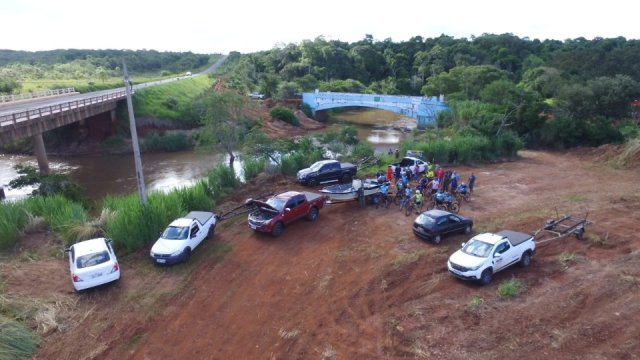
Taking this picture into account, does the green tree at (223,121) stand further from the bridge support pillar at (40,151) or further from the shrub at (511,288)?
the shrub at (511,288)

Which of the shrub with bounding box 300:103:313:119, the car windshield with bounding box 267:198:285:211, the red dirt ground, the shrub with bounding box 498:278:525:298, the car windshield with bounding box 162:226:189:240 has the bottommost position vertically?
the shrub with bounding box 300:103:313:119

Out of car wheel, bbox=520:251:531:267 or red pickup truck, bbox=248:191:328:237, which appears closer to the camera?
car wheel, bbox=520:251:531:267

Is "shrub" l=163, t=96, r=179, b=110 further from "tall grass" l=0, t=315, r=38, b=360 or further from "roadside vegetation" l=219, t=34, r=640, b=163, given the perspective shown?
"tall grass" l=0, t=315, r=38, b=360

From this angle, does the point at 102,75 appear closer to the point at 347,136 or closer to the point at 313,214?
the point at 347,136

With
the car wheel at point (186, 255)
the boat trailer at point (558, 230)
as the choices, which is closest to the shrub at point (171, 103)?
the car wheel at point (186, 255)

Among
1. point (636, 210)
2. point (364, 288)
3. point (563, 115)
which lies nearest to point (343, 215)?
point (364, 288)

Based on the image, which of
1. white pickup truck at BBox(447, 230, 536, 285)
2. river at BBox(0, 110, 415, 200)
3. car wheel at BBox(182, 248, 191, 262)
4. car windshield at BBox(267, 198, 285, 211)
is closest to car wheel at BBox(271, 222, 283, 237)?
car windshield at BBox(267, 198, 285, 211)
